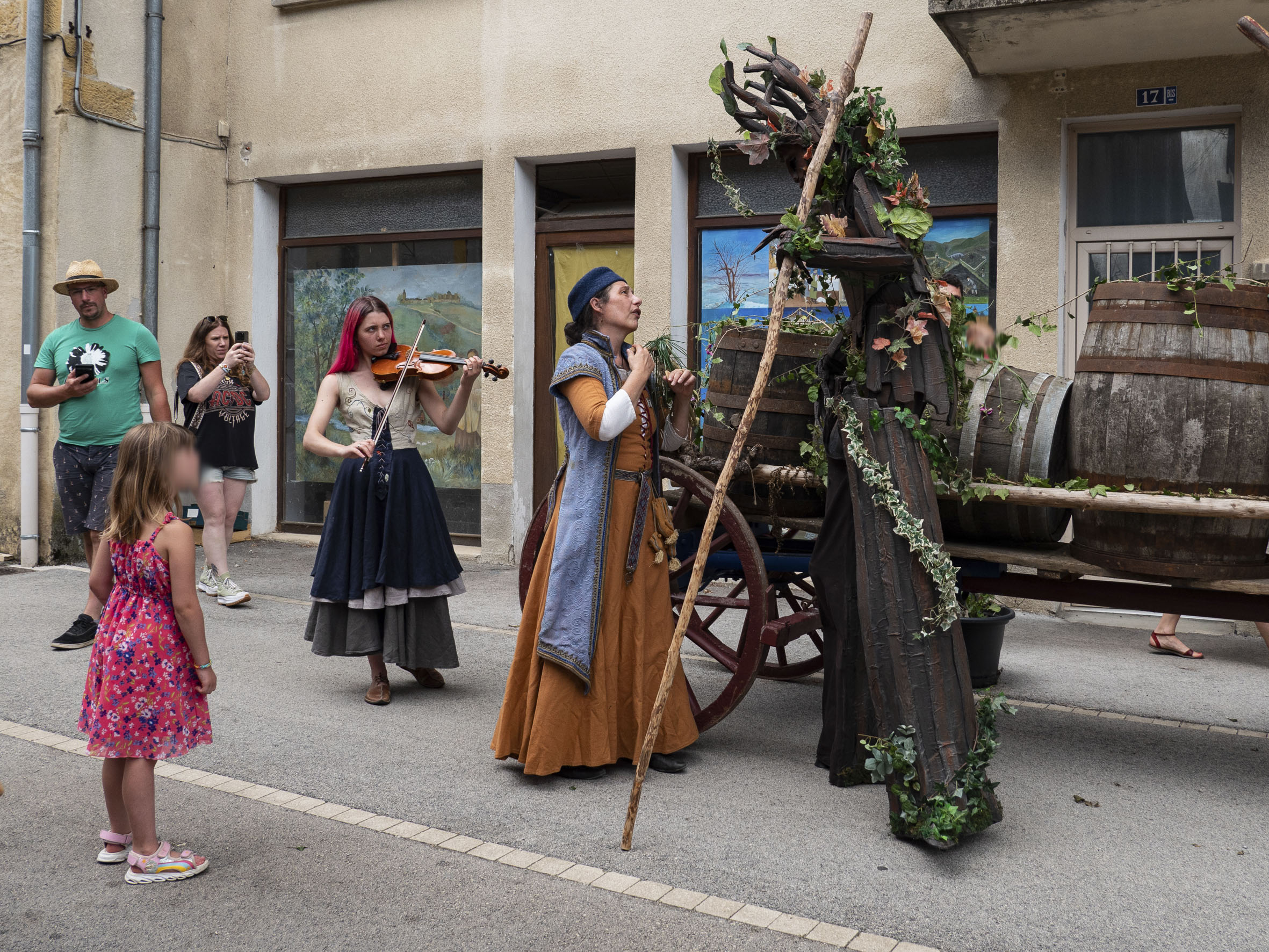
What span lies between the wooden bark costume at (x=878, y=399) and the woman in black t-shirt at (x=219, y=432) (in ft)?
13.9

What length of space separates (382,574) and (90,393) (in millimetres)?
2288

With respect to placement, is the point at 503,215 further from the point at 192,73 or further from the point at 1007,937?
the point at 1007,937

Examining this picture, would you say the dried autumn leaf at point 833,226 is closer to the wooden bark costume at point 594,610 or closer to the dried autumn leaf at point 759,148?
the dried autumn leaf at point 759,148

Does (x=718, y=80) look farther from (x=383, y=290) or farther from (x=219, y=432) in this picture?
(x=383, y=290)

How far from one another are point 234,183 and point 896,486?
314 inches

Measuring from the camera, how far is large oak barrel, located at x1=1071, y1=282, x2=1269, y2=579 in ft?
12.0

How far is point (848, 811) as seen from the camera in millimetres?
3809

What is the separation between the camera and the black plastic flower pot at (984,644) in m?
5.29

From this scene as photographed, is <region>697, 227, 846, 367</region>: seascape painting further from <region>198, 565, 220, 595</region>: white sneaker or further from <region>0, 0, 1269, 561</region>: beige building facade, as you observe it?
<region>198, 565, 220, 595</region>: white sneaker

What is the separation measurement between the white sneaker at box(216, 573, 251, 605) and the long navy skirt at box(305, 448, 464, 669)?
227cm

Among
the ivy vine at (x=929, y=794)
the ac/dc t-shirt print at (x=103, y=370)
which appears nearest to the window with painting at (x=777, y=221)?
the ac/dc t-shirt print at (x=103, y=370)

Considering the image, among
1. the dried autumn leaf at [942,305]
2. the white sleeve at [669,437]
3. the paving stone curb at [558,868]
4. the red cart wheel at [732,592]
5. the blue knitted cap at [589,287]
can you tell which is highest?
the blue knitted cap at [589,287]

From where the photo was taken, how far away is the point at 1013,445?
4.07 meters

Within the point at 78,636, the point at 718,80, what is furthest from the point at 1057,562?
the point at 78,636
